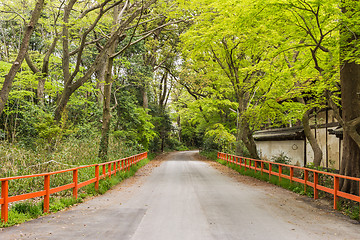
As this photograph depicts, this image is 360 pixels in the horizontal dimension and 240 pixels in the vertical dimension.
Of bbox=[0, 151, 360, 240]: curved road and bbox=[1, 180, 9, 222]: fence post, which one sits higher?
bbox=[1, 180, 9, 222]: fence post

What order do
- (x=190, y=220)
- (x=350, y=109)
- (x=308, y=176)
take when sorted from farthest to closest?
(x=308, y=176)
(x=350, y=109)
(x=190, y=220)

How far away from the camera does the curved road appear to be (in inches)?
217

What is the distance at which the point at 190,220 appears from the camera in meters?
6.59

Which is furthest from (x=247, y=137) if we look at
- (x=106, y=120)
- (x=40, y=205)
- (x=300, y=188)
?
(x=40, y=205)

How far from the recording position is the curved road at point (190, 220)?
551 cm

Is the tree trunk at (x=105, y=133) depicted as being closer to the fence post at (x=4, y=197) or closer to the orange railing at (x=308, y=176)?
the orange railing at (x=308, y=176)

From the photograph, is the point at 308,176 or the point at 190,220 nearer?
the point at 190,220

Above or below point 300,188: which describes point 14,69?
above

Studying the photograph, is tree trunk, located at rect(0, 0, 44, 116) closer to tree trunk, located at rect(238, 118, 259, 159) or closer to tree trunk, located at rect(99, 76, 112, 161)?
tree trunk, located at rect(99, 76, 112, 161)

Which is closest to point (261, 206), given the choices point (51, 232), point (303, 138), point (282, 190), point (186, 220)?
point (186, 220)

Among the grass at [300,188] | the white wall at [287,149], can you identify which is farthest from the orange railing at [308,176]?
the white wall at [287,149]

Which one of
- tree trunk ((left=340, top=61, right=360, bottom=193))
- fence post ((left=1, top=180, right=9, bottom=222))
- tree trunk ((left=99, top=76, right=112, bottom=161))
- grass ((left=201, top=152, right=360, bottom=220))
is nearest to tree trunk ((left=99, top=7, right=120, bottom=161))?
tree trunk ((left=99, top=76, right=112, bottom=161))

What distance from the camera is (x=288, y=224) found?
642 centimetres

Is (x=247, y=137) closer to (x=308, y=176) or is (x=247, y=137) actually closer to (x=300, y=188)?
(x=308, y=176)
